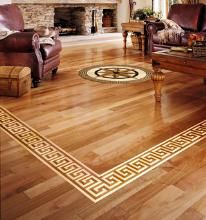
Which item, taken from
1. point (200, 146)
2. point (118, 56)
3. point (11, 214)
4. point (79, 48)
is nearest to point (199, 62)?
point (200, 146)

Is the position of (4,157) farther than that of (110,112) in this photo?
No

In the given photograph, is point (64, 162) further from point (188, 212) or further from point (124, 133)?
point (188, 212)

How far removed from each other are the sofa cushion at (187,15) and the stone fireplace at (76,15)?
3.13 meters

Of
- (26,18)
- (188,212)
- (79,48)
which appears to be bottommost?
A: (188,212)

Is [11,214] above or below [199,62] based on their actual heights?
below

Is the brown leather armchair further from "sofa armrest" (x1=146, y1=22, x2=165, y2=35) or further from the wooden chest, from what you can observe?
"sofa armrest" (x1=146, y1=22, x2=165, y2=35)

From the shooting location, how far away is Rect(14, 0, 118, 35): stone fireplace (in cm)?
756

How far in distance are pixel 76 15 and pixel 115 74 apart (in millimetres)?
4679

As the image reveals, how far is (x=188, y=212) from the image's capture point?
5.35 feet

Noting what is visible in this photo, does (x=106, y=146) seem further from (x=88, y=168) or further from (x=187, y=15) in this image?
(x=187, y=15)

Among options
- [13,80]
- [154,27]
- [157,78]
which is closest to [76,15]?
[154,27]

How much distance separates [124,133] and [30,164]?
0.85 metres

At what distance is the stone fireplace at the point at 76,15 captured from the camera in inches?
298

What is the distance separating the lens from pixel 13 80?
11.2ft
